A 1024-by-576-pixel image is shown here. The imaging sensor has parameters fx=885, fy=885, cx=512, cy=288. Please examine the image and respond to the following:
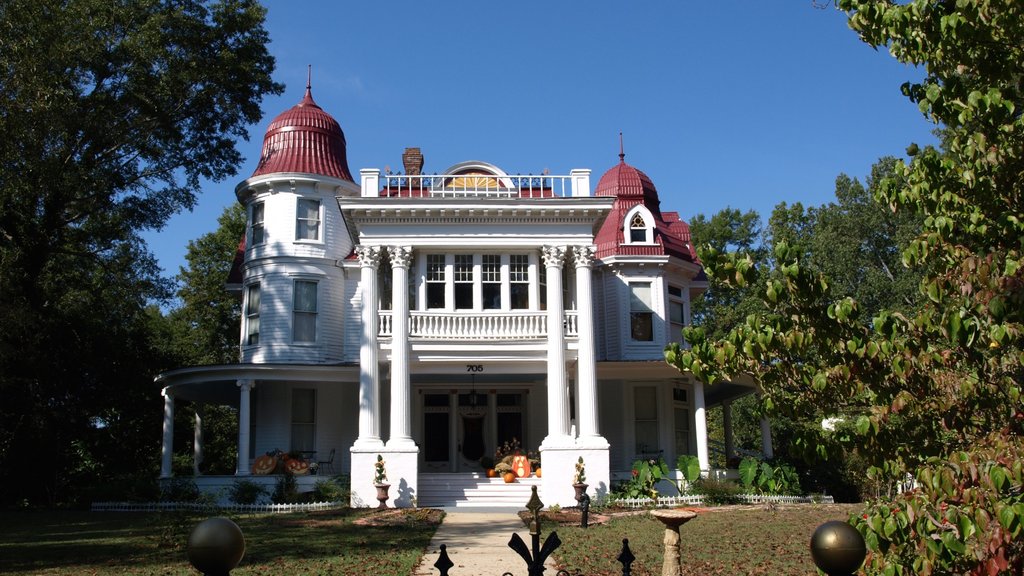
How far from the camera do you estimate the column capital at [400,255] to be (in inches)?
989

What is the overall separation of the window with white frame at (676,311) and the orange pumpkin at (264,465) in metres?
13.6

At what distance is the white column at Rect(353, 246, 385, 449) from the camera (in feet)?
79.8

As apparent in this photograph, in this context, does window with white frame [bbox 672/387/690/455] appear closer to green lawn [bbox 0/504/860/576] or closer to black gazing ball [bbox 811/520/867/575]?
green lawn [bbox 0/504/860/576]

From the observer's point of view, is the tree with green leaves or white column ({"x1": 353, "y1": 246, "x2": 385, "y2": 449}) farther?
white column ({"x1": 353, "y1": 246, "x2": 385, "y2": 449})

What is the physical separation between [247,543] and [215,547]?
1346 centimetres

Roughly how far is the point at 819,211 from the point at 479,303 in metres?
28.2

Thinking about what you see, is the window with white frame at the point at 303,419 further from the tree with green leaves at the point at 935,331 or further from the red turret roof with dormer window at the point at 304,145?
the tree with green leaves at the point at 935,331

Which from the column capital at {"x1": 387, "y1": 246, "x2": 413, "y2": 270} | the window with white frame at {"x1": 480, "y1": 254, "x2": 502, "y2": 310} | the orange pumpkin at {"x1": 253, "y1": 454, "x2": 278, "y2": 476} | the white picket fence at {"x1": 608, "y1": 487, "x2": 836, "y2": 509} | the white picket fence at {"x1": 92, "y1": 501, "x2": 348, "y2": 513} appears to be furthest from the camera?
the window with white frame at {"x1": 480, "y1": 254, "x2": 502, "y2": 310}

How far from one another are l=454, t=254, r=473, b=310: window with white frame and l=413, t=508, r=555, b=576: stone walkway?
6.12 m

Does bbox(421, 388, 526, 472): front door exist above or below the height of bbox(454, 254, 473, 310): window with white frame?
below

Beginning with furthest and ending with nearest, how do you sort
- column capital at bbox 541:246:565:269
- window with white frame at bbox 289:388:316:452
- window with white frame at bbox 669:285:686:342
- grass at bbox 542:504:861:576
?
window with white frame at bbox 669:285:686:342, window with white frame at bbox 289:388:316:452, column capital at bbox 541:246:565:269, grass at bbox 542:504:861:576

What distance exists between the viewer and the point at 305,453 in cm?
2788

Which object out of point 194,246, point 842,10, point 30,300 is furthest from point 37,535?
point 194,246

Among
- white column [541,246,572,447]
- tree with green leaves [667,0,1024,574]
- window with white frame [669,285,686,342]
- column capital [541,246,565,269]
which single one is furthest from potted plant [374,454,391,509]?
tree with green leaves [667,0,1024,574]
